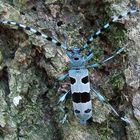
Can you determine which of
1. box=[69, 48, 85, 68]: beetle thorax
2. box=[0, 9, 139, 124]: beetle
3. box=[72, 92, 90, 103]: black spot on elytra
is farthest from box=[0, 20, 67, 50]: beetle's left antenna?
box=[72, 92, 90, 103]: black spot on elytra

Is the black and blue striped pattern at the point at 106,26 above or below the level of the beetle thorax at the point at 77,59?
above

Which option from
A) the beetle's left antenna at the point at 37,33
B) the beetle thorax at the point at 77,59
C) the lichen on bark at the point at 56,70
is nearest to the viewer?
the lichen on bark at the point at 56,70

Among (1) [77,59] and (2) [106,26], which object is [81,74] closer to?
(1) [77,59]

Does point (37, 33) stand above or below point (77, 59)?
above

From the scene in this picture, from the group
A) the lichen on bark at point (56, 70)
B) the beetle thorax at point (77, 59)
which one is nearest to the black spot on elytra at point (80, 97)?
the lichen on bark at point (56, 70)

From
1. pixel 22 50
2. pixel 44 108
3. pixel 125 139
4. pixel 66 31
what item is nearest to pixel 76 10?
pixel 66 31

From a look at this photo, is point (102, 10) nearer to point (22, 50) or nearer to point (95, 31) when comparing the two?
point (95, 31)

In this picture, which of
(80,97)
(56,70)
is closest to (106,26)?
(56,70)

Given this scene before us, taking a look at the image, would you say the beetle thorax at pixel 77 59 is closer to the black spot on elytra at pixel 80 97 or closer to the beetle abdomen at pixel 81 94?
the beetle abdomen at pixel 81 94

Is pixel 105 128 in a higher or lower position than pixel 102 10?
lower
